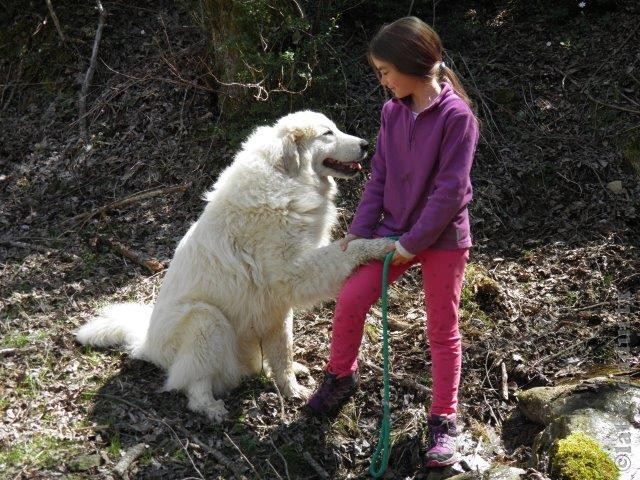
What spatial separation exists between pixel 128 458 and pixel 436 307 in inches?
79.4

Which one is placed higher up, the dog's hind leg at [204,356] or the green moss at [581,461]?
the dog's hind leg at [204,356]

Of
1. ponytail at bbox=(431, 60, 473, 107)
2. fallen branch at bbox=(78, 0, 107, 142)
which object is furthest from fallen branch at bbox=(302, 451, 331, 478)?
fallen branch at bbox=(78, 0, 107, 142)

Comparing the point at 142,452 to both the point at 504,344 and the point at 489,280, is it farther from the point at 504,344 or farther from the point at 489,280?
the point at 489,280

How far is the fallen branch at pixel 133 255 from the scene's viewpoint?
6.07 m

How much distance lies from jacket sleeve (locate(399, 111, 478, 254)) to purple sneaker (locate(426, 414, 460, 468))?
1066 millimetres

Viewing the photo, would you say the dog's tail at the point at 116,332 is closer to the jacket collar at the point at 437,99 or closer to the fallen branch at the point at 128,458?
the fallen branch at the point at 128,458

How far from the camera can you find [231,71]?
277 inches

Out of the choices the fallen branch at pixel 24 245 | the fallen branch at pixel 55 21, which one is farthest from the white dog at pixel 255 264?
the fallen branch at pixel 55 21

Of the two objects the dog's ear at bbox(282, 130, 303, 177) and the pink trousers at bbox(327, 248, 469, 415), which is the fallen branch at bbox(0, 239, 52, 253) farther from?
the pink trousers at bbox(327, 248, 469, 415)

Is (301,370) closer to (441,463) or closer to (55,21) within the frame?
(441,463)

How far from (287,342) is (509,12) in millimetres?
5534

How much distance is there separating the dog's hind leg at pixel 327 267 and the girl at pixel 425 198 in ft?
0.23

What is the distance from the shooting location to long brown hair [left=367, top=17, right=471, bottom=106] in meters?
3.46

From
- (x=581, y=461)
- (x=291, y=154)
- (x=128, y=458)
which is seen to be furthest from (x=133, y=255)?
(x=581, y=461)
